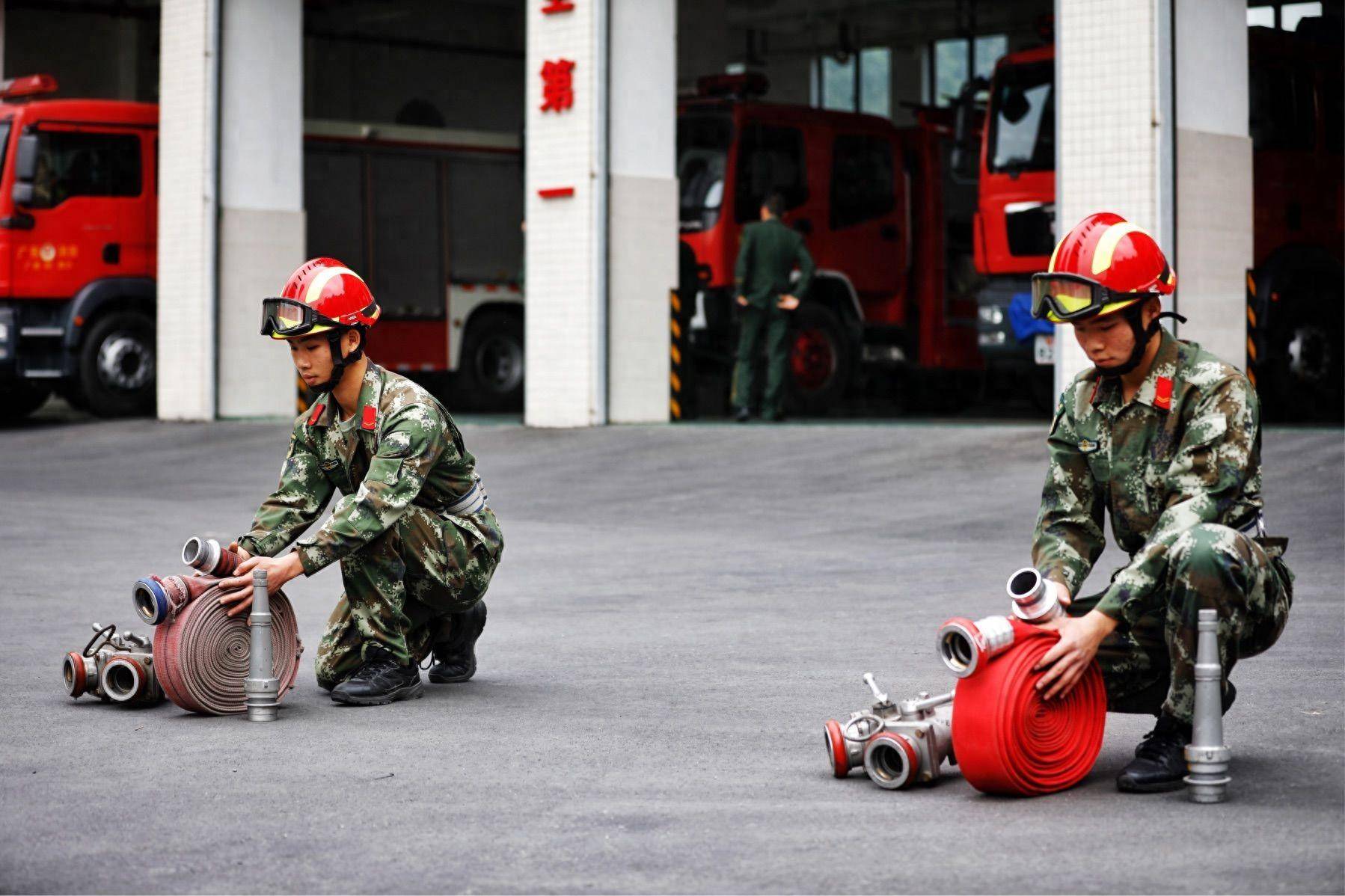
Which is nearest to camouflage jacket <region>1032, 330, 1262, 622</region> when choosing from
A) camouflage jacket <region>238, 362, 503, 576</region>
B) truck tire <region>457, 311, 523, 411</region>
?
camouflage jacket <region>238, 362, 503, 576</region>

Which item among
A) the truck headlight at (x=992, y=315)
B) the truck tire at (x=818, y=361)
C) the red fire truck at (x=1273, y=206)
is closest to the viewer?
the red fire truck at (x=1273, y=206)

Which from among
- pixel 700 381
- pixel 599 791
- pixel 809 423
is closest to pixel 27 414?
pixel 700 381

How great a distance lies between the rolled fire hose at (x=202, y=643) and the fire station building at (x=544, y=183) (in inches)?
409

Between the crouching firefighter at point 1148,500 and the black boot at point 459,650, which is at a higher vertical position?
the crouching firefighter at point 1148,500

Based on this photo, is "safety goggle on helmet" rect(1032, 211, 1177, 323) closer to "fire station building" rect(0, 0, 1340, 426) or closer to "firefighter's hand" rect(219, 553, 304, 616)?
"firefighter's hand" rect(219, 553, 304, 616)

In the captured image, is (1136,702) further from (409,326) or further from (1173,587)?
(409,326)

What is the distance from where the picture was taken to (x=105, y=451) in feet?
67.7

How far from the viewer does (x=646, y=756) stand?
5840 millimetres

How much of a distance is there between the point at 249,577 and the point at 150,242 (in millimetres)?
17578

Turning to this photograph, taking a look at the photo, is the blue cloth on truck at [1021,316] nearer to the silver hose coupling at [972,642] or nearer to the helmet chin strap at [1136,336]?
the helmet chin strap at [1136,336]

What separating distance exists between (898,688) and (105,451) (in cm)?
1527

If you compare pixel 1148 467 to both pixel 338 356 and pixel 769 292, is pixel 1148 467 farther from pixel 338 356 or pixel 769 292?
pixel 769 292

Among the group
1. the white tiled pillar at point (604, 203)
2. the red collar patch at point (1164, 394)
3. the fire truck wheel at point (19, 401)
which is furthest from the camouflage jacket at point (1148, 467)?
the fire truck wheel at point (19, 401)

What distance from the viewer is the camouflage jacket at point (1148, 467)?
5.18 meters
